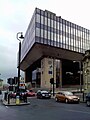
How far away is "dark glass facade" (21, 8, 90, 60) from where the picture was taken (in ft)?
274

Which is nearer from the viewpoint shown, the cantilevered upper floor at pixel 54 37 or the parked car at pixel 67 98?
the parked car at pixel 67 98

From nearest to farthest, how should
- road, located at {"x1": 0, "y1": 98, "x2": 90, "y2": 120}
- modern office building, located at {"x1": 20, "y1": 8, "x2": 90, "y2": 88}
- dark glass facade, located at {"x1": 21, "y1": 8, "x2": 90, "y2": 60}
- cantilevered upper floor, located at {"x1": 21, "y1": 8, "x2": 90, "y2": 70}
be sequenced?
road, located at {"x1": 0, "y1": 98, "x2": 90, "y2": 120}, dark glass facade, located at {"x1": 21, "y1": 8, "x2": 90, "y2": 60}, cantilevered upper floor, located at {"x1": 21, "y1": 8, "x2": 90, "y2": 70}, modern office building, located at {"x1": 20, "y1": 8, "x2": 90, "y2": 88}

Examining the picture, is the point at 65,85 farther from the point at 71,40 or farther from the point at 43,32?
the point at 43,32

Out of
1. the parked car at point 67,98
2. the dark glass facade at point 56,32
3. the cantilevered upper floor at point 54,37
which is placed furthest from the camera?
the cantilevered upper floor at point 54,37

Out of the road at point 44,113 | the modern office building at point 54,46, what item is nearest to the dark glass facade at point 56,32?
the modern office building at point 54,46

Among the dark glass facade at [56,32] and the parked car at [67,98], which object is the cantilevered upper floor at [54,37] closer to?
the dark glass facade at [56,32]

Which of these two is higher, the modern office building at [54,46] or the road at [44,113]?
the modern office building at [54,46]

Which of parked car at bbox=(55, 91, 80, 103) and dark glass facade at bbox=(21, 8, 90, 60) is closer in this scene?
parked car at bbox=(55, 91, 80, 103)

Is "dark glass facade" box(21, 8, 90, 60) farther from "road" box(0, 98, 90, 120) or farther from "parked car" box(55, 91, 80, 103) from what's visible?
"road" box(0, 98, 90, 120)

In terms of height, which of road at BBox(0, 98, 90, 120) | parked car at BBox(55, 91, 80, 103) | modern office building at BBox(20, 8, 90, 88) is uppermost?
modern office building at BBox(20, 8, 90, 88)

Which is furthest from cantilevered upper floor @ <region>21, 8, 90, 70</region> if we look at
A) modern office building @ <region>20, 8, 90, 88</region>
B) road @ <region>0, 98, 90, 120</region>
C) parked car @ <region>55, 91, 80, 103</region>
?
road @ <region>0, 98, 90, 120</region>

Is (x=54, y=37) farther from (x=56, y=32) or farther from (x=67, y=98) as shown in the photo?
(x=67, y=98)

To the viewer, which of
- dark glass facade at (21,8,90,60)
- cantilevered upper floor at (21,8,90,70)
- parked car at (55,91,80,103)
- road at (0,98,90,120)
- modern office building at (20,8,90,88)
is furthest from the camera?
modern office building at (20,8,90,88)

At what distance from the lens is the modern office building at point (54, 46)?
84.6m
